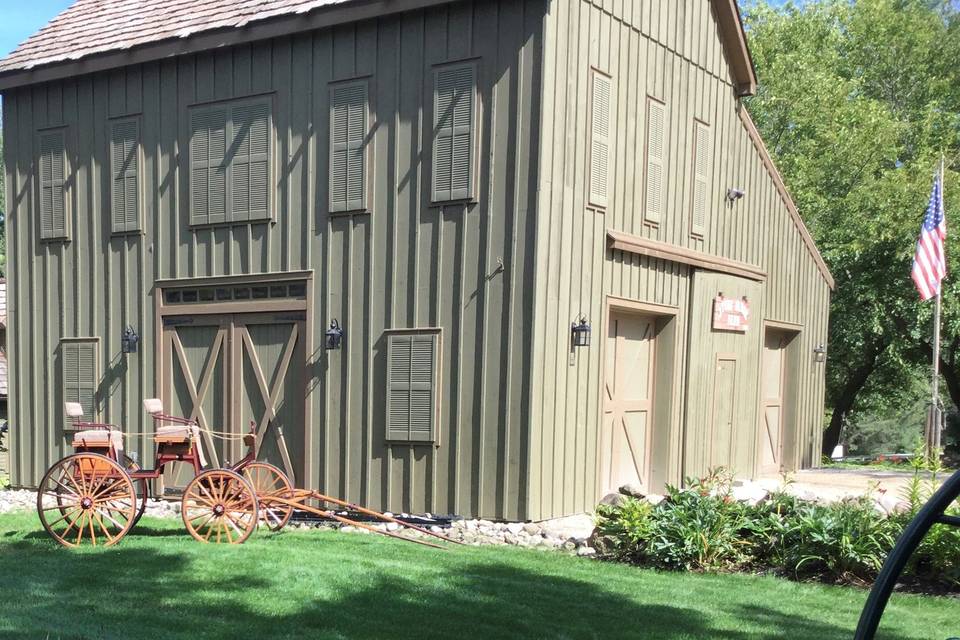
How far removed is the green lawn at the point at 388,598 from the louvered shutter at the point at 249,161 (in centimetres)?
432

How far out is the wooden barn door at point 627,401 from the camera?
1102 centimetres

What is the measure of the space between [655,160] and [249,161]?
470 cm

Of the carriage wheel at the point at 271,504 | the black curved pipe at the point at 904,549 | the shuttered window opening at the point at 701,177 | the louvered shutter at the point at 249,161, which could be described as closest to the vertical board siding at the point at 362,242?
the louvered shutter at the point at 249,161

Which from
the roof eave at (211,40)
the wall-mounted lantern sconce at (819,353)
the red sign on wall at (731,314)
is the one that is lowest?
the wall-mounted lantern sconce at (819,353)

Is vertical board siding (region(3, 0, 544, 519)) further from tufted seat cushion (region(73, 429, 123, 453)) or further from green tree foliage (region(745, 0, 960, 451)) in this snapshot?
green tree foliage (region(745, 0, 960, 451))

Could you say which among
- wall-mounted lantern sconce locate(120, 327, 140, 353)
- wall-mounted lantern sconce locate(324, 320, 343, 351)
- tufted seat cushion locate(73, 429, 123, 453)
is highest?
wall-mounted lantern sconce locate(324, 320, 343, 351)

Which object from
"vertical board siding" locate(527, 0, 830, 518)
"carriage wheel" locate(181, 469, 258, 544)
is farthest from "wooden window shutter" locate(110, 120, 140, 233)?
"vertical board siding" locate(527, 0, 830, 518)

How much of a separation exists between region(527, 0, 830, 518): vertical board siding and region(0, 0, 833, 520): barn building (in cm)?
4

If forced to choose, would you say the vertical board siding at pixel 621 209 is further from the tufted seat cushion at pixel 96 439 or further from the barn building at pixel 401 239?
the tufted seat cushion at pixel 96 439

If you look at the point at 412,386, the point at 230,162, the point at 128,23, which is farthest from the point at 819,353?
the point at 128,23

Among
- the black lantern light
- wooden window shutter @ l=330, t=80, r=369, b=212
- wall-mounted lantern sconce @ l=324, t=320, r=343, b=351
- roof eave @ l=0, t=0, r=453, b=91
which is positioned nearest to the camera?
the black lantern light

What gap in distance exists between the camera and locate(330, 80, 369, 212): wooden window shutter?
413 inches

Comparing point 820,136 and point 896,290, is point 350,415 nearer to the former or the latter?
point 896,290

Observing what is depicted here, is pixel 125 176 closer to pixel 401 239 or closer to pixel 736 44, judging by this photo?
pixel 401 239
